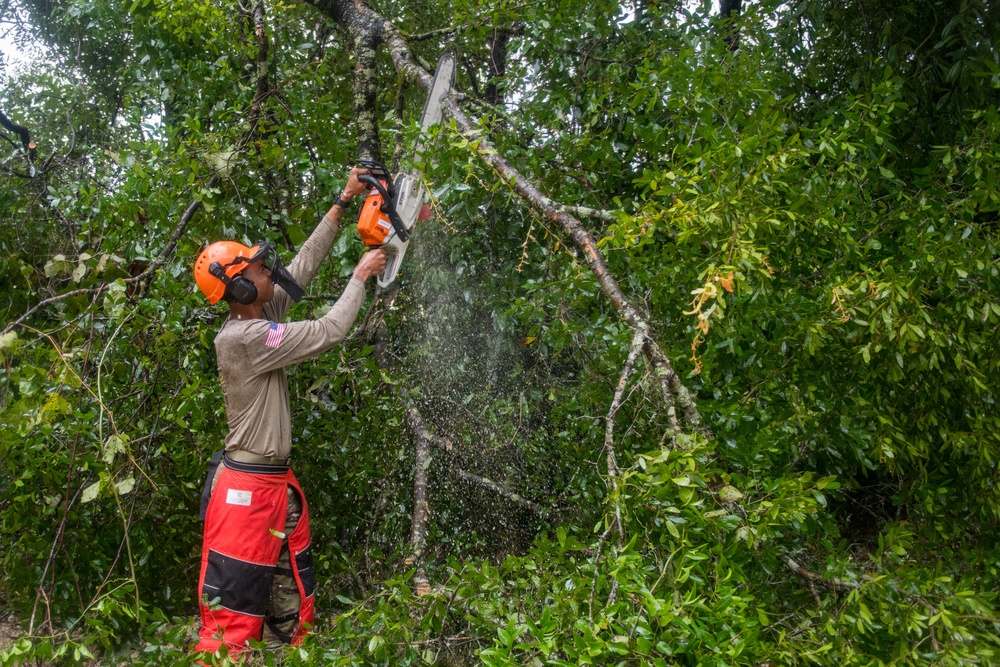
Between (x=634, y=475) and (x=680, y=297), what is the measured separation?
39.6 inches

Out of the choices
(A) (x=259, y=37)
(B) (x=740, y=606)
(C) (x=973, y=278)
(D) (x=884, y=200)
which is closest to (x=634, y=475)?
(B) (x=740, y=606)

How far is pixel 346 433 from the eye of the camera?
153 inches

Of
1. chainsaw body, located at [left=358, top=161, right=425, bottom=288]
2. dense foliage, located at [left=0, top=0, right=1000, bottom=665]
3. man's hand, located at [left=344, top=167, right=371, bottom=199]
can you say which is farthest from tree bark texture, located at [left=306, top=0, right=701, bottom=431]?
man's hand, located at [left=344, top=167, right=371, bottom=199]

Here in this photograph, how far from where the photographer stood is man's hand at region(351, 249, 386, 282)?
9.97 ft

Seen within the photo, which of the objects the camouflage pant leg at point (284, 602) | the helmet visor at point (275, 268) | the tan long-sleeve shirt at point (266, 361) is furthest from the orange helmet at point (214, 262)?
the camouflage pant leg at point (284, 602)

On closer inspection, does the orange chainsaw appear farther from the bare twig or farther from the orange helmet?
the bare twig

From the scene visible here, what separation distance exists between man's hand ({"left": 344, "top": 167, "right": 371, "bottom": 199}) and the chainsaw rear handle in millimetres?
70

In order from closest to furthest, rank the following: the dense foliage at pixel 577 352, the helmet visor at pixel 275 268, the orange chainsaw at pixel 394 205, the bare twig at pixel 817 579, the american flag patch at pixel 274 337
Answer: the dense foliage at pixel 577 352 → the bare twig at pixel 817 579 → the american flag patch at pixel 274 337 → the helmet visor at pixel 275 268 → the orange chainsaw at pixel 394 205

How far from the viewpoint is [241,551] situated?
2969 millimetres

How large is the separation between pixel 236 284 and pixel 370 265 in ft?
1.67

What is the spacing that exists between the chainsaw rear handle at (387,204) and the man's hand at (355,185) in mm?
70

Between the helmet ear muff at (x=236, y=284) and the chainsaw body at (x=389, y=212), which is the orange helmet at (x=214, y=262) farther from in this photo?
the chainsaw body at (x=389, y=212)

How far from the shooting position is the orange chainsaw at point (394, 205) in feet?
10.3

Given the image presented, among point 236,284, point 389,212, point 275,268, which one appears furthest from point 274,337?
point 389,212
